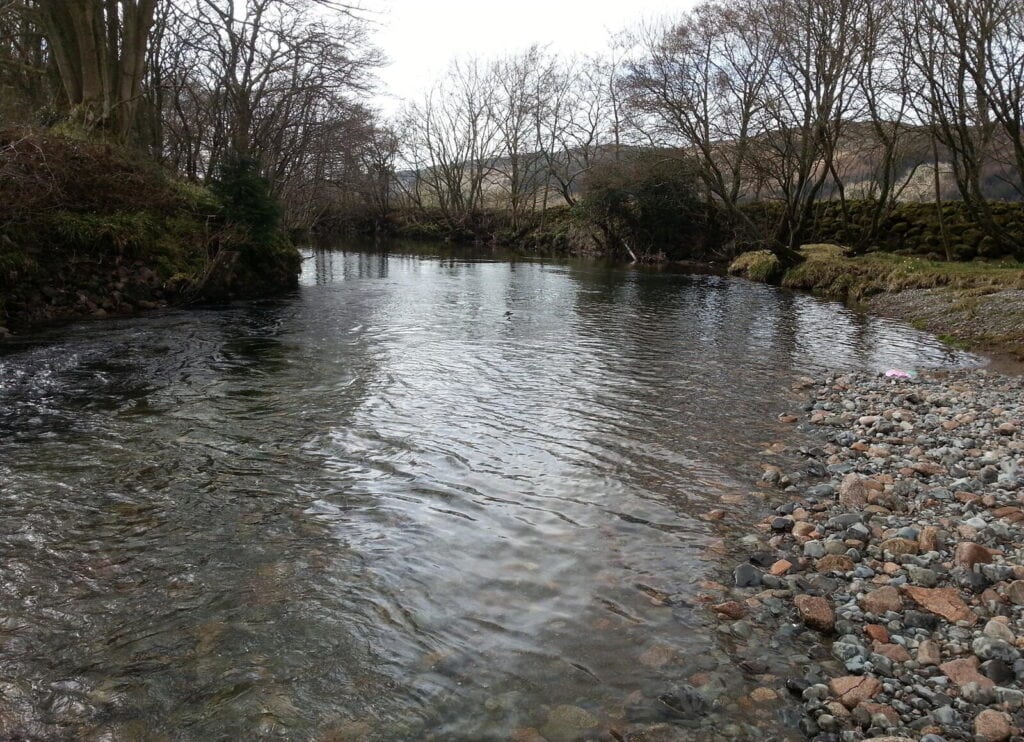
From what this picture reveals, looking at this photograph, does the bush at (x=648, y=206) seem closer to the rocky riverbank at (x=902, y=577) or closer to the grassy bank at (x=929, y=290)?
the grassy bank at (x=929, y=290)

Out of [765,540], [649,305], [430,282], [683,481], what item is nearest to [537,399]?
[683,481]

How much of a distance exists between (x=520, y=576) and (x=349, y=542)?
4.32 feet

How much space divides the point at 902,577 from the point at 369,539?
11.9 ft

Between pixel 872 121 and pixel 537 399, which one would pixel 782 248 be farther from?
pixel 537 399

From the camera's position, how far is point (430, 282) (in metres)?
23.9

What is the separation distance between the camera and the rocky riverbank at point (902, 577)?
10.3ft

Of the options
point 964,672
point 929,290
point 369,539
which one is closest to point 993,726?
point 964,672

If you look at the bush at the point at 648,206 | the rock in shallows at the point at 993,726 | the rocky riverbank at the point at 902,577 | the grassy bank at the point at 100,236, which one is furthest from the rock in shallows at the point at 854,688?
the bush at the point at 648,206

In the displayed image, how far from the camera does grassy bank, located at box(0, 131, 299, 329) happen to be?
11.8m

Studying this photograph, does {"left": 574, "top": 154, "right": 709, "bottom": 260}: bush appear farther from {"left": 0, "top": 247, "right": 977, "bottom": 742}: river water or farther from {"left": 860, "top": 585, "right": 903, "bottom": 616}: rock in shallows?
{"left": 860, "top": 585, "right": 903, "bottom": 616}: rock in shallows

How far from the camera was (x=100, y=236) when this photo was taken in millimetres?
13328

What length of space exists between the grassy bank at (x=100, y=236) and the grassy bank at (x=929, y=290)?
653 inches

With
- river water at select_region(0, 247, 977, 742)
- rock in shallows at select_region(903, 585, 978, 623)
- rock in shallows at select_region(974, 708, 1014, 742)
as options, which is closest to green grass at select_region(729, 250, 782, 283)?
river water at select_region(0, 247, 977, 742)

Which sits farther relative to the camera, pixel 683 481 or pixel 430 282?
pixel 430 282
